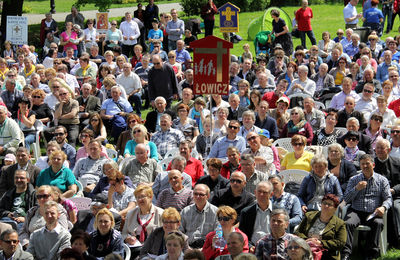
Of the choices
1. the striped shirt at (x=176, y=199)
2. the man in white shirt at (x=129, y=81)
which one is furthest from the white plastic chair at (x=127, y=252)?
the man in white shirt at (x=129, y=81)

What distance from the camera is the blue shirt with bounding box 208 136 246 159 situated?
11.5m

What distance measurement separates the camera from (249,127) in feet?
40.2

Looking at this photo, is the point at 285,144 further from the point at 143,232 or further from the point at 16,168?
the point at 16,168

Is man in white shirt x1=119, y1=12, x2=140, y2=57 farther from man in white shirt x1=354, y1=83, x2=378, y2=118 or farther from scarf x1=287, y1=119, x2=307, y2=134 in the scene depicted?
scarf x1=287, y1=119, x2=307, y2=134

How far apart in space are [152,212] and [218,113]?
152 inches

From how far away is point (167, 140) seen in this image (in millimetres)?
12492

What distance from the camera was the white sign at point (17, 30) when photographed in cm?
1928

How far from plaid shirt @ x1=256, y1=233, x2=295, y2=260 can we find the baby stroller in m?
12.8

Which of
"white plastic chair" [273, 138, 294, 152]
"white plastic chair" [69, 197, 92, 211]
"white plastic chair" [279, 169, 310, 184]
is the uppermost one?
"white plastic chair" [273, 138, 294, 152]

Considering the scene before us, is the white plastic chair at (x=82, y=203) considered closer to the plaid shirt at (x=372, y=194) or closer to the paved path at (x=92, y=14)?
the plaid shirt at (x=372, y=194)

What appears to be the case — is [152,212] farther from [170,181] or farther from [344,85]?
[344,85]

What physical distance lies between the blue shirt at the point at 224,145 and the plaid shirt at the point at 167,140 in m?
0.99

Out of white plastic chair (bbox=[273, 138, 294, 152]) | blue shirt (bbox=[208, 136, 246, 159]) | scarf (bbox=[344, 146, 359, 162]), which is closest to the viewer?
scarf (bbox=[344, 146, 359, 162])

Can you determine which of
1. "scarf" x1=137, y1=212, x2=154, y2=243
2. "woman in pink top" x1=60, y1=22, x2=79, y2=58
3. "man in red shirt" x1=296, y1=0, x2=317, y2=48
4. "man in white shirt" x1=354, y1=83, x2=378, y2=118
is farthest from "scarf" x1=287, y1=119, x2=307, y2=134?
"woman in pink top" x1=60, y1=22, x2=79, y2=58
